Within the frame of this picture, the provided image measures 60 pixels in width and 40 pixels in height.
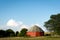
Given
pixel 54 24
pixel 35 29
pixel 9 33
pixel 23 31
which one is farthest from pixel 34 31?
pixel 9 33

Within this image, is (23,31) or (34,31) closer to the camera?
(23,31)

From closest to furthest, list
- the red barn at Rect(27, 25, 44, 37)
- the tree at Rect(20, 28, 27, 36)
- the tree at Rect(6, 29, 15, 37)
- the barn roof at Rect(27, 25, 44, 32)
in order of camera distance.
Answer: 1. the tree at Rect(6, 29, 15, 37)
2. the tree at Rect(20, 28, 27, 36)
3. the barn roof at Rect(27, 25, 44, 32)
4. the red barn at Rect(27, 25, 44, 37)

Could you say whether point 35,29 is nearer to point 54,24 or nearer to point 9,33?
point 54,24

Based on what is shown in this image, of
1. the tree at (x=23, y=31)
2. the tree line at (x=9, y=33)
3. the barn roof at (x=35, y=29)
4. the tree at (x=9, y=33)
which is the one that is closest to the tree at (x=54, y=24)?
the barn roof at (x=35, y=29)

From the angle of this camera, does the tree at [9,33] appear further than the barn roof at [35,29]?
No

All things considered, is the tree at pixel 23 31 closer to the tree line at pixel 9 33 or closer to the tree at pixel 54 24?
the tree line at pixel 9 33

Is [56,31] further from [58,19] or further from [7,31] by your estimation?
[7,31]

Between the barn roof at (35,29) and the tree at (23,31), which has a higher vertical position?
the barn roof at (35,29)

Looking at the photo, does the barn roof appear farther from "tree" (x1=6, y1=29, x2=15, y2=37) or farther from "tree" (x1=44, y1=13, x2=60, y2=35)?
"tree" (x1=6, y1=29, x2=15, y2=37)

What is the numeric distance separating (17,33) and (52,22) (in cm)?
1961

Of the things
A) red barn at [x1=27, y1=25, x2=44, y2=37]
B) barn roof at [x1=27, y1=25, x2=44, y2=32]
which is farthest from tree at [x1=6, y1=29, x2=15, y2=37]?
barn roof at [x1=27, y1=25, x2=44, y2=32]

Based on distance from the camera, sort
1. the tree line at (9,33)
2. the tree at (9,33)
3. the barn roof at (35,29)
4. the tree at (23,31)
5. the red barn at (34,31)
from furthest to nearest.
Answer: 1. the red barn at (34,31)
2. the barn roof at (35,29)
3. the tree at (23,31)
4. the tree at (9,33)
5. the tree line at (9,33)

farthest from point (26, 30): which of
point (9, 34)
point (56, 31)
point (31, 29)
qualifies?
point (56, 31)

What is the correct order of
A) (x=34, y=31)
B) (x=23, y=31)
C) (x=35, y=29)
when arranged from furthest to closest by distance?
(x=34, y=31)
(x=35, y=29)
(x=23, y=31)
